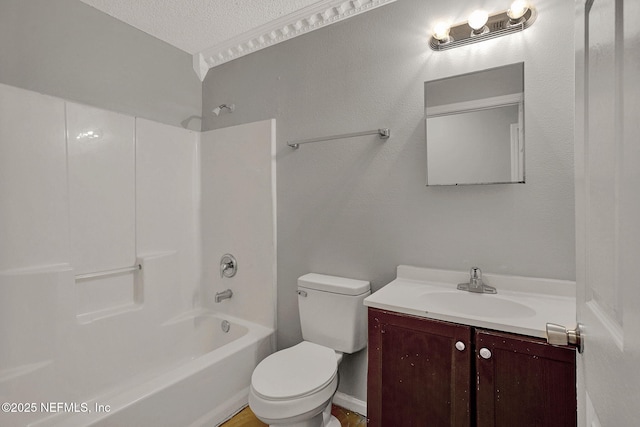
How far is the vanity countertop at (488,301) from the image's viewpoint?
43.3 inches

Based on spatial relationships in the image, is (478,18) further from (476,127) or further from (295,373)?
(295,373)

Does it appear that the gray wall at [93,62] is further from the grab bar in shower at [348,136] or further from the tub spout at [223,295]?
the tub spout at [223,295]

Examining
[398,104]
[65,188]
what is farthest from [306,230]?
[65,188]

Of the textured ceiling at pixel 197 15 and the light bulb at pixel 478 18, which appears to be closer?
the light bulb at pixel 478 18

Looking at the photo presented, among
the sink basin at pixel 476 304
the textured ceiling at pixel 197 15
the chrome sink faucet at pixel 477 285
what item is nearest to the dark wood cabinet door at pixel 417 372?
the sink basin at pixel 476 304

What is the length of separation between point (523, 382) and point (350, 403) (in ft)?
3.78

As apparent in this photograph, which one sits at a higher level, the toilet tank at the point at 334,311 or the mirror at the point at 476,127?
the mirror at the point at 476,127

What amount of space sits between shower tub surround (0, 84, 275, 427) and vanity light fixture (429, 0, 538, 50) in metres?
1.20

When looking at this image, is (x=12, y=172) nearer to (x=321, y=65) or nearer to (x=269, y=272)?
(x=269, y=272)

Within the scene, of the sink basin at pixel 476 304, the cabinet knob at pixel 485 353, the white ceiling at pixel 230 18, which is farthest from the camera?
the white ceiling at pixel 230 18

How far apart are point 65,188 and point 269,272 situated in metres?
1.31

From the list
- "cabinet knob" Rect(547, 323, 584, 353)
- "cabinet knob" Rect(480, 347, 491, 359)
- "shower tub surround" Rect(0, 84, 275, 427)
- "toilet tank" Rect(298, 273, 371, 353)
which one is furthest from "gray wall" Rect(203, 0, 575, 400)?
"cabinet knob" Rect(547, 323, 584, 353)

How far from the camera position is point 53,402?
1637 millimetres

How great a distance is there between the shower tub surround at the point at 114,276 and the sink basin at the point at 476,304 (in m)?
1.13
